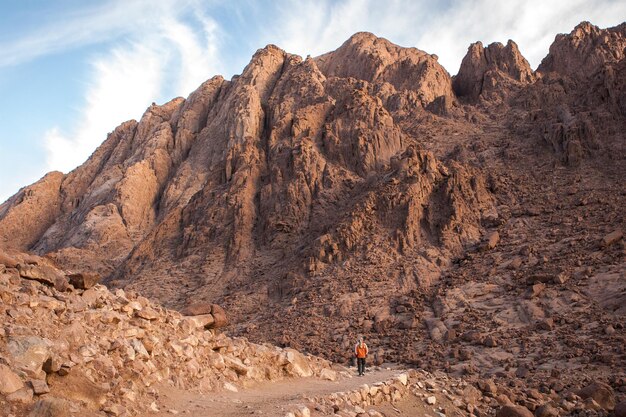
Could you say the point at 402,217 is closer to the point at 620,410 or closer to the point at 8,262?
the point at 620,410

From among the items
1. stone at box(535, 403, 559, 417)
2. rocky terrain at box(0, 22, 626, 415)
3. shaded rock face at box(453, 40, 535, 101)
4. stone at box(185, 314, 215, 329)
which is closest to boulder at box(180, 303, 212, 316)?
stone at box(185, 314, 215, 329)

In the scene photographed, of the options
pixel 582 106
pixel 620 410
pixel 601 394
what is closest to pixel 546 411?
pixel 620 410

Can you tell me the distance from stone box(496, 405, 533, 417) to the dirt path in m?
3.13

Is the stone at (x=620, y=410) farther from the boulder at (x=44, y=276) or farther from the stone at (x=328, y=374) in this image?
the boulder at (x=44, y=276)

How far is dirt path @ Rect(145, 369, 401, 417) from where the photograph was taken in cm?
783

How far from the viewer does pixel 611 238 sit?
21156mm

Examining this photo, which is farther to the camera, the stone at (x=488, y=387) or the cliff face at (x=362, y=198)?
the cliff face at (x=362, y=198)

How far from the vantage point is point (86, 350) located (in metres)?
7.47

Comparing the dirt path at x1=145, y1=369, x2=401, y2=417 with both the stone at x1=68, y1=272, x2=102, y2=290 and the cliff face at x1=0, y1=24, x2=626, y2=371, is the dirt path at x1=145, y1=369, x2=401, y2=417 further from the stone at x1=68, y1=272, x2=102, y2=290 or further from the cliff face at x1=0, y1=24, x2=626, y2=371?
the cliff face at x1=0, y1=24, x2=626, y2=371

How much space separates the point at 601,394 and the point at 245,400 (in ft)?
28.1

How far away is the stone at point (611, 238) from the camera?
69.1 ft

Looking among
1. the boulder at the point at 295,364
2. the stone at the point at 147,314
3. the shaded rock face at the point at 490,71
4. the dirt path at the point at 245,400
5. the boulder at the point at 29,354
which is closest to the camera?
the boulder at the point at 29,354

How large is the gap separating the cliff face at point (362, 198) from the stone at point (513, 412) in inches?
209

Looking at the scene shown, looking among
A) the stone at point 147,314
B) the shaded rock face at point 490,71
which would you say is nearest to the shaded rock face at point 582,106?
the shaded rock face at point 490,71
